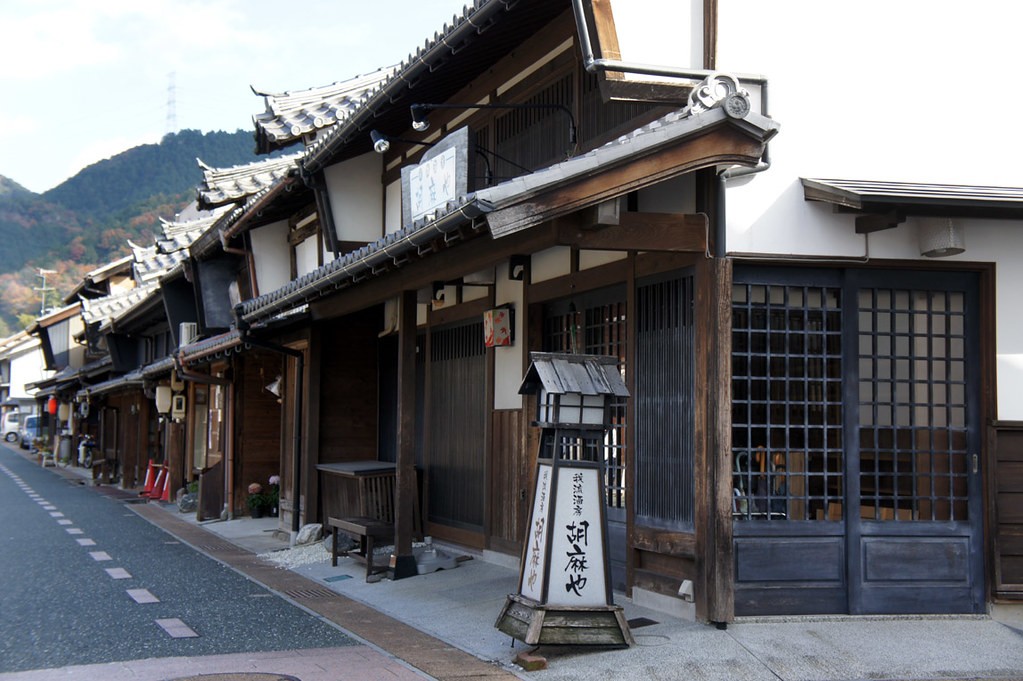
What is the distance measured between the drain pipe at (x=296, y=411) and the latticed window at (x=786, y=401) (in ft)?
31.0

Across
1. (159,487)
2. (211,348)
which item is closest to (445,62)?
(211,348)

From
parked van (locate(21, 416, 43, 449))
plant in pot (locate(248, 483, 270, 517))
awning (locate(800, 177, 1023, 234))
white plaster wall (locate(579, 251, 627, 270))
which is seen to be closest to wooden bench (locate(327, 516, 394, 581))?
white plaster wall (locate(579, 251, 627, 270))

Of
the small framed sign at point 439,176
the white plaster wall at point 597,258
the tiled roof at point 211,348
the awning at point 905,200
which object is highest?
the small framed sign at point 439,176

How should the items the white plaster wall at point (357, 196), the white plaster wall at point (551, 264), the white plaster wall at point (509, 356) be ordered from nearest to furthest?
the white plaster wall at point (551, 264) < the white plaster wall at point (509, 356) < the white plaster wall at point (357, 196)

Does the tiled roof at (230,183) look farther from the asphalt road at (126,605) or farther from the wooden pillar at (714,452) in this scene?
the wooden pillar at (714,452)

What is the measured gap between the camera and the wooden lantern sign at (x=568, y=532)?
761cm

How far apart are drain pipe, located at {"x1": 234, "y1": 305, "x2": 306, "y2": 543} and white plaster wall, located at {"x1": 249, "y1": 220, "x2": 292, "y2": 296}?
2.26m

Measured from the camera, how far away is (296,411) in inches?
659

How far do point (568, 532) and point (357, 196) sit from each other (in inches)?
355

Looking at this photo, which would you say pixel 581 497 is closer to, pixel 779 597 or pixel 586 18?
pixel 779 597

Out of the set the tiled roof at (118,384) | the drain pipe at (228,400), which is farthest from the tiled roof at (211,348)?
the tiled roof at (118,384)

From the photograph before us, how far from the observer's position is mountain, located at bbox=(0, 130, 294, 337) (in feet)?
319

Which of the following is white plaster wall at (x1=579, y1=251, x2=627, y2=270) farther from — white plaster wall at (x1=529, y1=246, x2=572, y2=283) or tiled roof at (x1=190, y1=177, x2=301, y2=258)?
tiled roof at (x1=190, y1=177, x2=301, y2=258)

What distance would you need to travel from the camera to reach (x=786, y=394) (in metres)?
8.69
